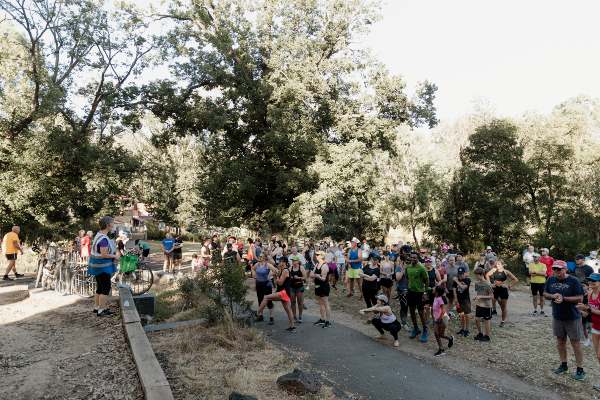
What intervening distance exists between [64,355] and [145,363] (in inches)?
75.2

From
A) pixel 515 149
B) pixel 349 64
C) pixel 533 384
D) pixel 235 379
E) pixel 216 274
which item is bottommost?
pixel 533 384

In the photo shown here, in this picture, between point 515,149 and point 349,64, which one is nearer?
point 349,64

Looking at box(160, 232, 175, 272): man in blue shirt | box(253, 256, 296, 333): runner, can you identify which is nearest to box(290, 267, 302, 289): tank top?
box(253, 256, 296, 333): runner

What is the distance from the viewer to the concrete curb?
413 centimetres

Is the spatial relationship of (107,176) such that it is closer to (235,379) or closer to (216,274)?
(216,274)

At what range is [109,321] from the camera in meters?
7.11

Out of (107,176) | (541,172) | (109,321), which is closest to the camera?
(109,321)

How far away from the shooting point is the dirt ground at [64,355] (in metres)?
4.59

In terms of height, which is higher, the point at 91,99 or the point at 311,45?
the point at 311,45

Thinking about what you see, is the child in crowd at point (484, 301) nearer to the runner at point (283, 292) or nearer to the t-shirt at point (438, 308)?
the t-shirt at point (438, 308)

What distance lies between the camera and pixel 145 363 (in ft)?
15.7

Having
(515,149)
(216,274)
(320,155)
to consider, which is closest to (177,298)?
(216,274)

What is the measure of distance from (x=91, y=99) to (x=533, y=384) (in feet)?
74.3

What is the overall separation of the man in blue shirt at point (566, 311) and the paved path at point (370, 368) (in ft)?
6.08
